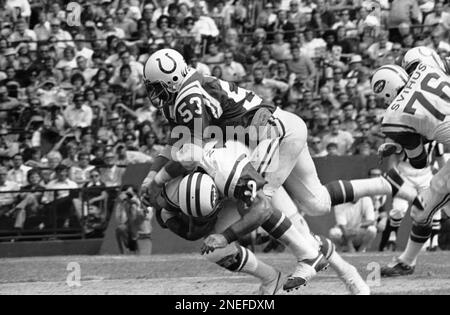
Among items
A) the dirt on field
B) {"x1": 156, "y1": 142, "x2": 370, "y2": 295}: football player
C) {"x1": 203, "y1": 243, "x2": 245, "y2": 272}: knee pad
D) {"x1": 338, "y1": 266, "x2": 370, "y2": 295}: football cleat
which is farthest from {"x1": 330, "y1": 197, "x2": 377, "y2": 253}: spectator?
{"x1": 203, "y1": 243, "x2": 245, "y2": 272}: knee pad

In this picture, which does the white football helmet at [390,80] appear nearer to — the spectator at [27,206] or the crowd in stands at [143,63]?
the crowd in stands at [143,63]

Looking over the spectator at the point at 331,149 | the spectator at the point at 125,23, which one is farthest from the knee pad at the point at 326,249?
the spectator at the point at 125,23

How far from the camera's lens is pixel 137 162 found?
1714cm

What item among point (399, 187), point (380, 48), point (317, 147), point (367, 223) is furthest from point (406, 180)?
point (380, 48)

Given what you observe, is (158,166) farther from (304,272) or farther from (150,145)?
(150,145)

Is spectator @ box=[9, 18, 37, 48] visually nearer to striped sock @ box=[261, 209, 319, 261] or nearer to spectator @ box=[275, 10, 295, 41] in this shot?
spectator @ box=[275, 10, 295, 41]

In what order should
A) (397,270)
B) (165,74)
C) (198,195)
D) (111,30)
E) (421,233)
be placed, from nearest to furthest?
(198,195)
(165,74)
(421,233)
(397,270)
(111,30)

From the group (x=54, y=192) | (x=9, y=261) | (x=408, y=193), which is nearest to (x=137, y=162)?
(x=54, y=192)

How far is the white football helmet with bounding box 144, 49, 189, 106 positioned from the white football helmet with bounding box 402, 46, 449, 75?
212 centimetres

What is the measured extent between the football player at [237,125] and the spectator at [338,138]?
20.2 feet

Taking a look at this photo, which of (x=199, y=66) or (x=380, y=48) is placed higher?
(x=380, y=48)

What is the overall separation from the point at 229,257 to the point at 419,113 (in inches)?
91.4

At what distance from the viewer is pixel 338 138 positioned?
16906 millimetres

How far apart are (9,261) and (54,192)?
1.59 metres
